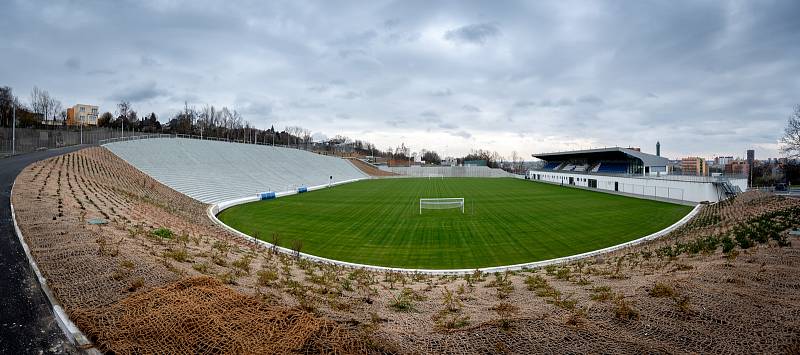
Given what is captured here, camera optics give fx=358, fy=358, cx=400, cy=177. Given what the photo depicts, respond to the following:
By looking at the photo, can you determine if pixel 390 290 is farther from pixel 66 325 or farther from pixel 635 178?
pixel 635 178

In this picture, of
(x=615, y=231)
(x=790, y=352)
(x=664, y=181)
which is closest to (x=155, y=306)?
(x=790, y=352)

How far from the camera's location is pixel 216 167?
5191 cm

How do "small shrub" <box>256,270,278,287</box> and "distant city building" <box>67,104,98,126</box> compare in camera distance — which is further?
"distant city building" <box>67,104,98,126</box>

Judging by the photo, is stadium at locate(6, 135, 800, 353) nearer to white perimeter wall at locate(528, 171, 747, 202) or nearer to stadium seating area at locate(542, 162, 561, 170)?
Answer: white perimeter wall at locate(528, 171, 747, 202)

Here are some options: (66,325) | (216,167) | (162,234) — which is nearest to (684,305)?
(66,325)

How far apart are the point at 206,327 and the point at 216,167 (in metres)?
52.4

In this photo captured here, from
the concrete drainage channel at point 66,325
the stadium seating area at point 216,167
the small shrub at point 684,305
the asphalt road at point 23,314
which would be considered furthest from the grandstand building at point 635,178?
the asphalt road at point 23,314

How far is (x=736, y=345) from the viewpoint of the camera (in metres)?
4.90

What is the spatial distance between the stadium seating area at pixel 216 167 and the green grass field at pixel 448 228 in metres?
8.10

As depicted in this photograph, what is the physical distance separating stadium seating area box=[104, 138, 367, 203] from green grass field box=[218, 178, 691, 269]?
319 inches

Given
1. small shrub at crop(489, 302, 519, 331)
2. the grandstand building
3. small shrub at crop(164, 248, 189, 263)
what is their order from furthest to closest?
the grandstand building
small shrub at crop(164, 248, 189, 263)
small shrub at crop(489, 302, 519, 331)

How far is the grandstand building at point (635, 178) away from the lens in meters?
38.5

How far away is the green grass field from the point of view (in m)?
17.8

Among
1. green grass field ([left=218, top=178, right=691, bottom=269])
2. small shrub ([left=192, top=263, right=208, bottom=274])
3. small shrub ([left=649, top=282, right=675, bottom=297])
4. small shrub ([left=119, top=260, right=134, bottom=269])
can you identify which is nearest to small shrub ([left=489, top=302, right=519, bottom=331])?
small shrub ([left=649, top=282, right=675, bottom=297])
